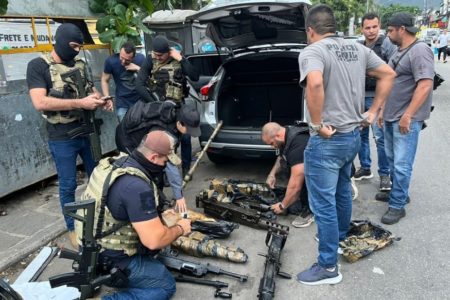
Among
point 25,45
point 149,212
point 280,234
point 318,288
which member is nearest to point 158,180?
point 149,212

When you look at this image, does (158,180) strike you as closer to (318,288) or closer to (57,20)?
(318,288)

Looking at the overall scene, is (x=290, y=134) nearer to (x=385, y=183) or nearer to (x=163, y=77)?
(x=385, y=183)

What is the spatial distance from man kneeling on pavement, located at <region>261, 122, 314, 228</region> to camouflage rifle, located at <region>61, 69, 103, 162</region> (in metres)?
1.58

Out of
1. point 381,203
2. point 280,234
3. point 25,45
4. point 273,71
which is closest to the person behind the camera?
point 280,234

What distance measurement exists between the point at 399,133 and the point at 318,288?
5.44 ft

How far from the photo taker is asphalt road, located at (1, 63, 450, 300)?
2.73 m

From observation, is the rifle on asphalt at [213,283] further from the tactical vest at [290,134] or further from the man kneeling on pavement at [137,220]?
the tactical vest at [290,134]

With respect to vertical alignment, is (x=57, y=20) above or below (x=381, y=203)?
above

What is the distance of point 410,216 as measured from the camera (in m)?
3.73

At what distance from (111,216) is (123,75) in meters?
2.89

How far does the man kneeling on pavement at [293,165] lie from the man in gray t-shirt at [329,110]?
71 cm

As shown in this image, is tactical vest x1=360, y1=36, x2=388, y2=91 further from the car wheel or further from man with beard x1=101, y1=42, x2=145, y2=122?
A: man with beard x1=101, y1=42, x2=145, y2=122

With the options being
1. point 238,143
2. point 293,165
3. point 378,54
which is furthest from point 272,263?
point 378,54

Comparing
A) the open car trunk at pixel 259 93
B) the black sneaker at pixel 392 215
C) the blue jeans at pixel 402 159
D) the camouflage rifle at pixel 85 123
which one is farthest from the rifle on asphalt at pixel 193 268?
the open car trunk at pixel 259 93
